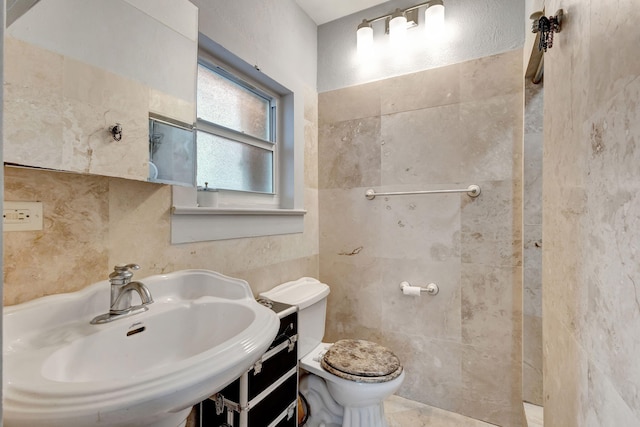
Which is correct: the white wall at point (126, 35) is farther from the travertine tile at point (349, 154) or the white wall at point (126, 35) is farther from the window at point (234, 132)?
the travertine tile at point (349, 154)

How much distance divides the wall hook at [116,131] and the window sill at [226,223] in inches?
12.8

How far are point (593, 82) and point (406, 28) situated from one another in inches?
53.8

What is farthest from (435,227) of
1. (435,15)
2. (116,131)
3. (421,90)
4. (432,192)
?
(116,131)

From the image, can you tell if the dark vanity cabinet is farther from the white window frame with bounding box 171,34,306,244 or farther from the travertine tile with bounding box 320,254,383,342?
the travertine tile with bounding box 320,254,383,342

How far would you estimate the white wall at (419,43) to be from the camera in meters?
1.57

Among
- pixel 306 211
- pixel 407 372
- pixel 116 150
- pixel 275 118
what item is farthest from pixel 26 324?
pixel 407 372

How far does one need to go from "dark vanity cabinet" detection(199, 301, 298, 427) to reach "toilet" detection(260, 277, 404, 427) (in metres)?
0.10

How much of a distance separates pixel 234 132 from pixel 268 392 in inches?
49.3

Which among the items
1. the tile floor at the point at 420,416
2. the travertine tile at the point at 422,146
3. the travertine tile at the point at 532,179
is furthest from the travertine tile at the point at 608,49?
the tile floor at the point at 420,416

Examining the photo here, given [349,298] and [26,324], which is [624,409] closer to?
[26,324]

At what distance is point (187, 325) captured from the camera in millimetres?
1026

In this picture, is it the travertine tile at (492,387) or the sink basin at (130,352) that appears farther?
the travertine tile at (492,387)

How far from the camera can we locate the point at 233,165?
164cm

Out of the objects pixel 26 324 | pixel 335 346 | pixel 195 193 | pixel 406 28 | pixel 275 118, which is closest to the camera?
pixel 26 324
